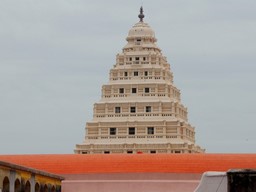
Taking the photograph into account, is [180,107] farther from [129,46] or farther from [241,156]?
[241,156]

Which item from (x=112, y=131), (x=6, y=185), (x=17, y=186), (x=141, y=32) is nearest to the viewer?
(x=6, y=185)

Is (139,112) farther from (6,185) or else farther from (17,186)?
(6,185)

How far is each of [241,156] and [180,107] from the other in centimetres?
3096

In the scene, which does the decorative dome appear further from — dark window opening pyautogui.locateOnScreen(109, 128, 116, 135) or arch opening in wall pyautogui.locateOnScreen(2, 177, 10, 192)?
arch opening in wall pyautogui.locateOnScreen(2, 177, 10, 192)

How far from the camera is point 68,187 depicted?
43281mm

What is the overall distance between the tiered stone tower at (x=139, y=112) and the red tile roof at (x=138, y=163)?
24574 mm

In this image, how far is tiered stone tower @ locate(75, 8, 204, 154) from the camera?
71188 mm

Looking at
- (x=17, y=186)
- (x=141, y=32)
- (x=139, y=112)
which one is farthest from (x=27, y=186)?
(x=141, y=32)

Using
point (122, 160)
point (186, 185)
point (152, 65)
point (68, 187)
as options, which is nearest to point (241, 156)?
point (186, 185)

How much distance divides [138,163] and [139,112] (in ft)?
93.8

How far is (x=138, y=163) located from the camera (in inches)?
1758

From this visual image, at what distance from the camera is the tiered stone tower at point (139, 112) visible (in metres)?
71.2

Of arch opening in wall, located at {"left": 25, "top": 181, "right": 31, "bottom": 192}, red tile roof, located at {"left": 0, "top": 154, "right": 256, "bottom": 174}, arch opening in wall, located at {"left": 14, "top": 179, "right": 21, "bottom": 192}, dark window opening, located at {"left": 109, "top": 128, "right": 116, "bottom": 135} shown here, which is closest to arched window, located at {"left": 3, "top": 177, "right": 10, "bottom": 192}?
arch opening in wall, located at {"left": 14, "top": 179, "right": 21, "bottom": 192}

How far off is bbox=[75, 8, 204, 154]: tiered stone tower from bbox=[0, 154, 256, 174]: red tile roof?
24.6 meters
